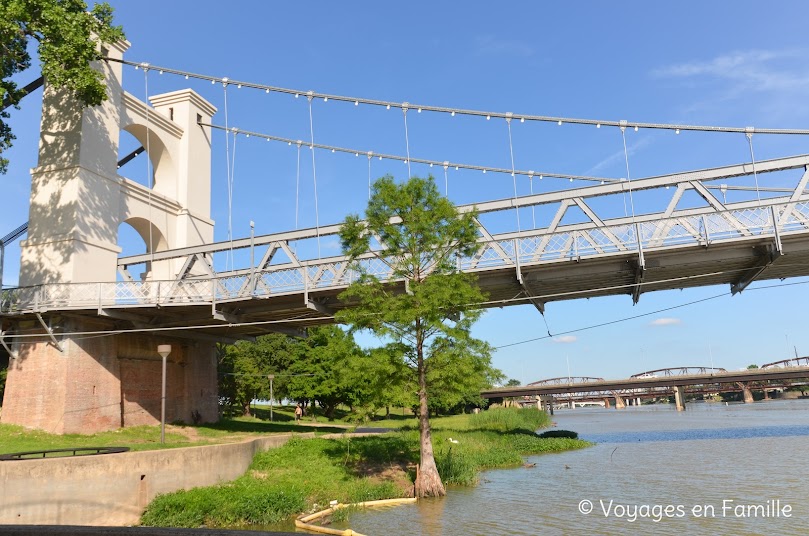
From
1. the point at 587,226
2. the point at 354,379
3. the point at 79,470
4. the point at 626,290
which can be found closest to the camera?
the point at 79,470

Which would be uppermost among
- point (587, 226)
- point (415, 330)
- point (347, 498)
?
point (587, 226)

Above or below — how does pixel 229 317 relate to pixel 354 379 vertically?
above

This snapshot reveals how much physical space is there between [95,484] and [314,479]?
730cm

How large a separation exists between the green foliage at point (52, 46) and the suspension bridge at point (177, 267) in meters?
2.16

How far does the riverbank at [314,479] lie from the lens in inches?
667

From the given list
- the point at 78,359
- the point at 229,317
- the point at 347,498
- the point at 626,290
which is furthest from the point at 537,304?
the point at 78,359

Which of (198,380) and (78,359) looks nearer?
(78,359)

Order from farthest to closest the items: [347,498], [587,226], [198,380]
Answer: [198,380], [587,226], [347,498]

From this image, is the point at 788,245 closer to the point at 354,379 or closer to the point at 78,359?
the point at 354,379

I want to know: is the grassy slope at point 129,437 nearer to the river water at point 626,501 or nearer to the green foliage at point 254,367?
the river water at point 626,501

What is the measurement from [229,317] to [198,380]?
26.7ft

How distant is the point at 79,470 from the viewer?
1598cm

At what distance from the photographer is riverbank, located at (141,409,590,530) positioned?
55.6 ft

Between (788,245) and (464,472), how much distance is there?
1428 cm
